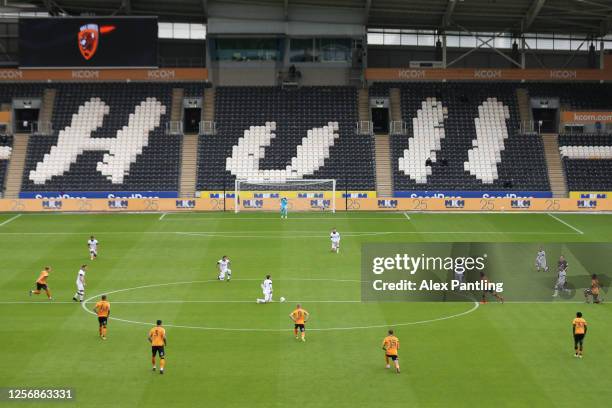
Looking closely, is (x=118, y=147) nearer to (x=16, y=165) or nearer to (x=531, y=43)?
(x=16, y=165)

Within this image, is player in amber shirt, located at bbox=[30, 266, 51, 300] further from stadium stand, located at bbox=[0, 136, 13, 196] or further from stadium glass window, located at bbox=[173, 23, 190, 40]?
stadium glass window, located at bbox=[173, 23, 190, 40]

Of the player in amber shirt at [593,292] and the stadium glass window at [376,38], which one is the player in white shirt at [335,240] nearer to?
the player in amber shirt at [593,292]

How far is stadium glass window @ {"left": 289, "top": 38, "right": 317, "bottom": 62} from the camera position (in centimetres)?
8112

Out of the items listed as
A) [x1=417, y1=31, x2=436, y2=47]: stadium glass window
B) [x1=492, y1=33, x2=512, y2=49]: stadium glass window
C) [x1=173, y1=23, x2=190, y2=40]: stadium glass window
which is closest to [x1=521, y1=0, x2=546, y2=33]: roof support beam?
[x1=492, y1=33, x2=512, y2=49]: stadium glass window

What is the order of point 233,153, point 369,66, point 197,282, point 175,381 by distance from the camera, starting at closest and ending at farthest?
point 175,381 → point 197,282 → point 233,153 → point 369,66

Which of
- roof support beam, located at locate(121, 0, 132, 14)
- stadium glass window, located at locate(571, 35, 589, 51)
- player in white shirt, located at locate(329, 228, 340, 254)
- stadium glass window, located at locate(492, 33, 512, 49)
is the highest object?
roof support beam, located at locate(121, 0, 132, 14)

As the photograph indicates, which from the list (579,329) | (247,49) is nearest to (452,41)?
(247,49)

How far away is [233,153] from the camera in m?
75.8

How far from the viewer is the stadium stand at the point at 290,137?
73750mm

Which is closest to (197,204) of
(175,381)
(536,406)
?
(175,381)

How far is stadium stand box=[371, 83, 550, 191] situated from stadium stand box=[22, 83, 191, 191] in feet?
57.8

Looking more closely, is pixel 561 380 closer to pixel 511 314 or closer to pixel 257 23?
pixel 511 314

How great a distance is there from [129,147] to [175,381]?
47380mm

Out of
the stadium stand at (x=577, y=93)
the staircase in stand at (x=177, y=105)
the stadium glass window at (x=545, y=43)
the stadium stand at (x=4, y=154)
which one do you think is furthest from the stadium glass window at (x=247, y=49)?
the stadium glass window at (x=545, y=43)
